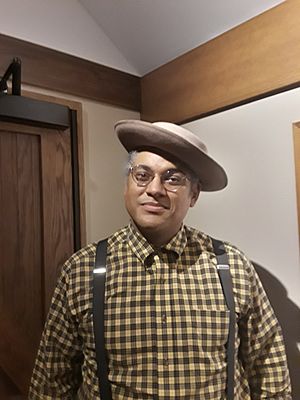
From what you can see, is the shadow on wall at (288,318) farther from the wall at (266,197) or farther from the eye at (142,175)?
the eye at (142,175)

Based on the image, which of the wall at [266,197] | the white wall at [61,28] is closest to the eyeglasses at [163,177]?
the wall at [266,197]

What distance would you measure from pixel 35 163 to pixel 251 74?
84 centimetres

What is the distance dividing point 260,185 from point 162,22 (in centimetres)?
75

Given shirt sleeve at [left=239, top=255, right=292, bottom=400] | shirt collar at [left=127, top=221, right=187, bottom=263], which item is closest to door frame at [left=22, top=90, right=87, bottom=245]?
shirt collar at [left=127, top=221, right=187, bottom=263]

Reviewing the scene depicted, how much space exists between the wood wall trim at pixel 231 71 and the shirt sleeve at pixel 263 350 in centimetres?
66

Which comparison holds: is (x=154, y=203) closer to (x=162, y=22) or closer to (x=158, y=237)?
(x=158, y=237)

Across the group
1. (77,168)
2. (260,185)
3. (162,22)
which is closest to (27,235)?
(77,168)

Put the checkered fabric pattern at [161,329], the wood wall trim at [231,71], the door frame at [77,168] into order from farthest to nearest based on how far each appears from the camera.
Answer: the door frame at [77,168], the wood wall trim at [231,71], the checkered fabric pattern at [161,329]

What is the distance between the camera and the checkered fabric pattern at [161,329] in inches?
41.2

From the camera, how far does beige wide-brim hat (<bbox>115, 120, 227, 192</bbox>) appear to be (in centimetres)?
107

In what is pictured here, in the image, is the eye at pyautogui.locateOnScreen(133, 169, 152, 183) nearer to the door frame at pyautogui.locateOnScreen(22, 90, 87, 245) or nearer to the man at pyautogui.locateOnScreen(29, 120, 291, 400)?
the man at pyautogui.locateOnScreen(29, 120, 291, 400)

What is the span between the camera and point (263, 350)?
1.17 metres

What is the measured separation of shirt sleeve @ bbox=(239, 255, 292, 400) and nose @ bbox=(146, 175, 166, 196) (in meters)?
0.37

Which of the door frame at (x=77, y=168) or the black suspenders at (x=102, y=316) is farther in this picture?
the door frame at (x=77, y=168)
